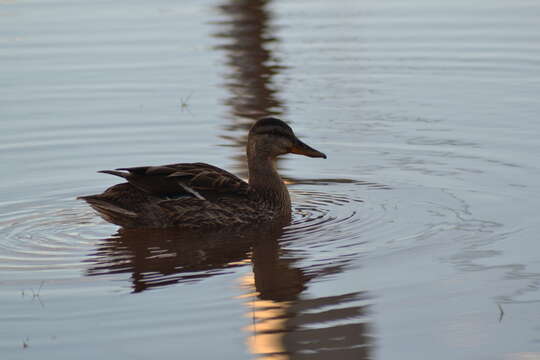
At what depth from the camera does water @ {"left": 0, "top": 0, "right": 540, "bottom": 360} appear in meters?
6.91

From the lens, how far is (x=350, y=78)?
15.0 m

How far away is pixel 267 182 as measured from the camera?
10109mm

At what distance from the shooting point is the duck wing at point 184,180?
954cm

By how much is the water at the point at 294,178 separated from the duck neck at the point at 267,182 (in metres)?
0.21

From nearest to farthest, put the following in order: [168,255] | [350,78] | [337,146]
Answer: [168,255]
[337,146]
[350,78]

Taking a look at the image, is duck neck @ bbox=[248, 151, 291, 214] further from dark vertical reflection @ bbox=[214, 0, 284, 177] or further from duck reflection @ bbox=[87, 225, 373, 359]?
dark vertical reflection @ bbox=[214, 0, 284, 177]

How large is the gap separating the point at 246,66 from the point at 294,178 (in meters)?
5.28

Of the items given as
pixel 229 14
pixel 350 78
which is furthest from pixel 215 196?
pixel 229 14

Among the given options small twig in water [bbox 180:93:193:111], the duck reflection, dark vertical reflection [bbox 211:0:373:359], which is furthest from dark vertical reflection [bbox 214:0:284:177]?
the duck reflection

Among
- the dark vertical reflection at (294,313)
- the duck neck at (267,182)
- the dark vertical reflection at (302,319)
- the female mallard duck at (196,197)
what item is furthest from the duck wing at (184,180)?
the dark vertical reflection at (302,319)

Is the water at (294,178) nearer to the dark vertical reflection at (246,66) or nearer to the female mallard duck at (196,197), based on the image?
the dark vertical reflection at (246,66)

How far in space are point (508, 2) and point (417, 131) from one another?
8.87 metres

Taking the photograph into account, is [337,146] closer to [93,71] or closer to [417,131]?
[417,131]

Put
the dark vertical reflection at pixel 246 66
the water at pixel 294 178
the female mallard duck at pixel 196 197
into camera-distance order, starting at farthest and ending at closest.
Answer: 1. the dark vertical reflection at pixel 246 66
2. the female mallard duck at pixel 196 197
3. the water at pixel 294 178
